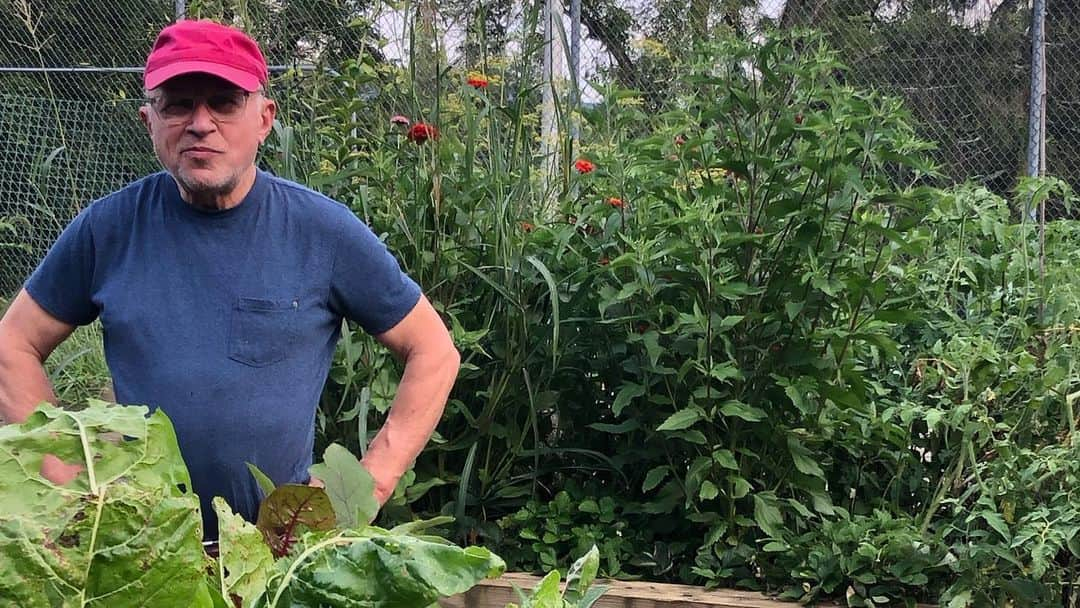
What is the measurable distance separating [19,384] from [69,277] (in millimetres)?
247

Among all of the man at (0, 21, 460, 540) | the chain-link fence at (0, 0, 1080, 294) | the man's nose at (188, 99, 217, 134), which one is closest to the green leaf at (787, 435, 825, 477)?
the man at (0, 21, 460, 540)

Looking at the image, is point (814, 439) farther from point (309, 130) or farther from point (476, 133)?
point (309, 130)

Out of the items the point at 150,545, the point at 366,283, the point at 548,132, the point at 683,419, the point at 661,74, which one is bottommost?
the point at 683,419

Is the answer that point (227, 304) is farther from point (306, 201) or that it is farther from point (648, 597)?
point (648, 597)

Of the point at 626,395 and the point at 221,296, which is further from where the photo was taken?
the point at 626,395

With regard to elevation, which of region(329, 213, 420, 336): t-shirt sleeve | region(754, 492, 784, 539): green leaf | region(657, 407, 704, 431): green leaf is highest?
region(329, 213, 420, 336): t-shirt sleeve

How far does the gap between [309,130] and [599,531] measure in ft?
5.22

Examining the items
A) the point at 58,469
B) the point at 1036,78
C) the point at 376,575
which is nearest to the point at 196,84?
the point at 58,469

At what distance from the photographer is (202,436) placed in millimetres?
2012

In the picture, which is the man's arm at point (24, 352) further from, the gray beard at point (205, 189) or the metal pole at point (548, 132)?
the metal pole at point (548, 132)

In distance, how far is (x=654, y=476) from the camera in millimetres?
2885

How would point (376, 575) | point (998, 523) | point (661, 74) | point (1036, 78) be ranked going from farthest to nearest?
1. point (1036, 78)
2. point (661, 74)
3. point (998, 523)
4. point (376, 575)

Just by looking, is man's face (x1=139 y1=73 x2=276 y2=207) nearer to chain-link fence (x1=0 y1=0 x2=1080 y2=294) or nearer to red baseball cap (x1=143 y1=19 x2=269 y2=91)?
red baseball cap (x1=143 y1=19 x2=269 y2=91)

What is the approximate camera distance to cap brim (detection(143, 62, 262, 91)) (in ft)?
6.57
